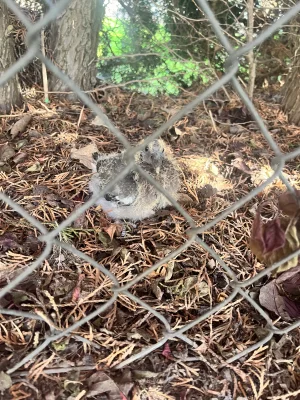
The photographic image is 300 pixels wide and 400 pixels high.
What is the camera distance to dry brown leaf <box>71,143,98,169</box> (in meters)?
2.55

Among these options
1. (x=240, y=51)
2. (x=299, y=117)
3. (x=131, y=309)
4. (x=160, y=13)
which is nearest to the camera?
(x=240, y=51)

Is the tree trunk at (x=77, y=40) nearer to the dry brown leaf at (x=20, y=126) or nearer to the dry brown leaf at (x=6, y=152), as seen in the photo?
the dry brown leaf at (x=20, y=126)

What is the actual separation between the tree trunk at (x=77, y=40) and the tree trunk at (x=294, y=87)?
4.73ft

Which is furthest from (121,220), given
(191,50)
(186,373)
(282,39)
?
(282,39)

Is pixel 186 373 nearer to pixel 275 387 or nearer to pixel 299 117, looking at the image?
pixel 275 387

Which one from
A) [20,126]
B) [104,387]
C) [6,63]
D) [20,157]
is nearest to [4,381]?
[104,387]

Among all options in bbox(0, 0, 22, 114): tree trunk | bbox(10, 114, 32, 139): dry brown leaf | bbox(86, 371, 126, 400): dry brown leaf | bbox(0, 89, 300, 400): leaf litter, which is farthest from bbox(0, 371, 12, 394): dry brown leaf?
bbox(0, 0, 22, 114): tree trunk

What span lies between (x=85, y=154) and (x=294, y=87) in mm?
1711

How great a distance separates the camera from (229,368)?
1625 millimetres

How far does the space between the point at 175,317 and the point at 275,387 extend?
46 cm

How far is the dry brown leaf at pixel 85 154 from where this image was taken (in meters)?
2.55

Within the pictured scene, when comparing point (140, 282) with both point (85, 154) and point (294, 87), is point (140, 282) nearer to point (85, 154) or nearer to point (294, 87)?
point (85, 154)

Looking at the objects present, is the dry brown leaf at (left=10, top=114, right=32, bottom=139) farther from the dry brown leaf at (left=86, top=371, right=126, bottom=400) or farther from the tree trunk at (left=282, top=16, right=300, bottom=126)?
the tree trunk at (left=282, top=16, right=300, bottom=126)

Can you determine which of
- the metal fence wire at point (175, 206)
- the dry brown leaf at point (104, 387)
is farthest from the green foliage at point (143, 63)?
the dry brown leaf at point (104, 387)
